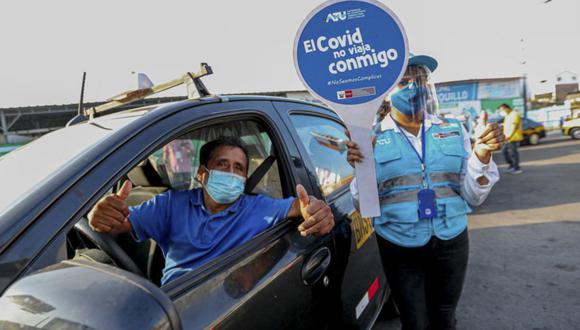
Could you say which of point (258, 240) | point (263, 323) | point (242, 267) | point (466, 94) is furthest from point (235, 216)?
point (466, 94)

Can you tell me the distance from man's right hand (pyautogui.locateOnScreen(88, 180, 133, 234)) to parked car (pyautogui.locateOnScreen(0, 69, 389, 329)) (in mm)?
37

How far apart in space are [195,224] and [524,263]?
3876 mm

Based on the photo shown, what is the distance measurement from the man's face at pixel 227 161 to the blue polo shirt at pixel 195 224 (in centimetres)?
12

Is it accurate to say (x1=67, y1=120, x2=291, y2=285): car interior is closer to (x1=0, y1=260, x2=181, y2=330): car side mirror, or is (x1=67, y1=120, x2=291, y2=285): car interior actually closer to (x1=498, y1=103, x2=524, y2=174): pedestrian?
(x1=0, y1=260, x2=181, y2=330): car side mirror

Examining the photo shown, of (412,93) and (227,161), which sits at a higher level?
(412,93)

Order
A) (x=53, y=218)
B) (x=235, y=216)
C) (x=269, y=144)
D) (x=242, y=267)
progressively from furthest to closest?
(x=269, y=144) → (x=235, y=216) → (x=242, y=267) → (x=53, y=218)

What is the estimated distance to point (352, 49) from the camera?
5.39ft

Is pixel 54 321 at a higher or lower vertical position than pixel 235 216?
higher

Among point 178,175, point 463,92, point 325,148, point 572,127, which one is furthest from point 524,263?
point 463,92

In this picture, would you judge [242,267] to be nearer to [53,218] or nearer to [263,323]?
[263,323]

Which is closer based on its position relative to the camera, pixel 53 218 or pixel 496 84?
pixel 53 218

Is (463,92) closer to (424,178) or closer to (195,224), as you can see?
(424,178)

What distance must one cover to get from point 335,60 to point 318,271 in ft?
3.05

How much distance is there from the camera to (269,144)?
206cm
